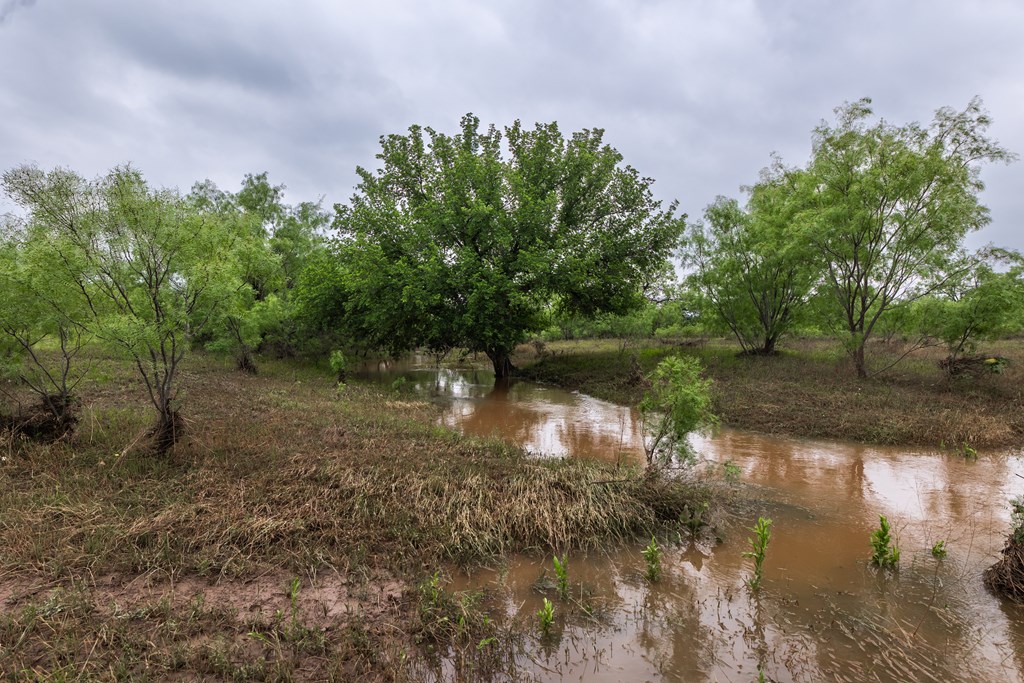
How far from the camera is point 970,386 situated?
16.6 meters

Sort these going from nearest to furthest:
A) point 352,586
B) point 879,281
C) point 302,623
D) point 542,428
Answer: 1. point 302,623
2. point 352,586
3. point 542,428
4. point 879,281

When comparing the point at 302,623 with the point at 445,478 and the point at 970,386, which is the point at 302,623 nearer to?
the point at 445,478

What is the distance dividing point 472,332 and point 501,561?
16.1 meters

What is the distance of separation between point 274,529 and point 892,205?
21.8 meters

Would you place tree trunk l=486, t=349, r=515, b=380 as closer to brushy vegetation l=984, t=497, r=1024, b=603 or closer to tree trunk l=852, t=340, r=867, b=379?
tree trunk l=852, t=340, r=867, b=379

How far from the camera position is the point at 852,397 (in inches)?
641

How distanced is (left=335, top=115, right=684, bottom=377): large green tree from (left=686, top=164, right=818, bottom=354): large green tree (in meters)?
2.38

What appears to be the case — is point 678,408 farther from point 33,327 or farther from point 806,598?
point 33,327

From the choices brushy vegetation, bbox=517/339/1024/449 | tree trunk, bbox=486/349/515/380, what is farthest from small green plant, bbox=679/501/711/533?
tree trunk, bbox=486/349/515/380

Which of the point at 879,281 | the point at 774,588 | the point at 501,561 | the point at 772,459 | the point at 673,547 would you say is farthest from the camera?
the point at 879,281

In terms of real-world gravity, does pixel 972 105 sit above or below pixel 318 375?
above

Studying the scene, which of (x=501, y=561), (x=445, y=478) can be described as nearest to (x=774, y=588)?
(x=501, y=561)

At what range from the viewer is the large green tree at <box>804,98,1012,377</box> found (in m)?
17.6


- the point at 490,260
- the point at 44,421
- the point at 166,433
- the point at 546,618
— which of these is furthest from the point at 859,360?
the point at 44,421
